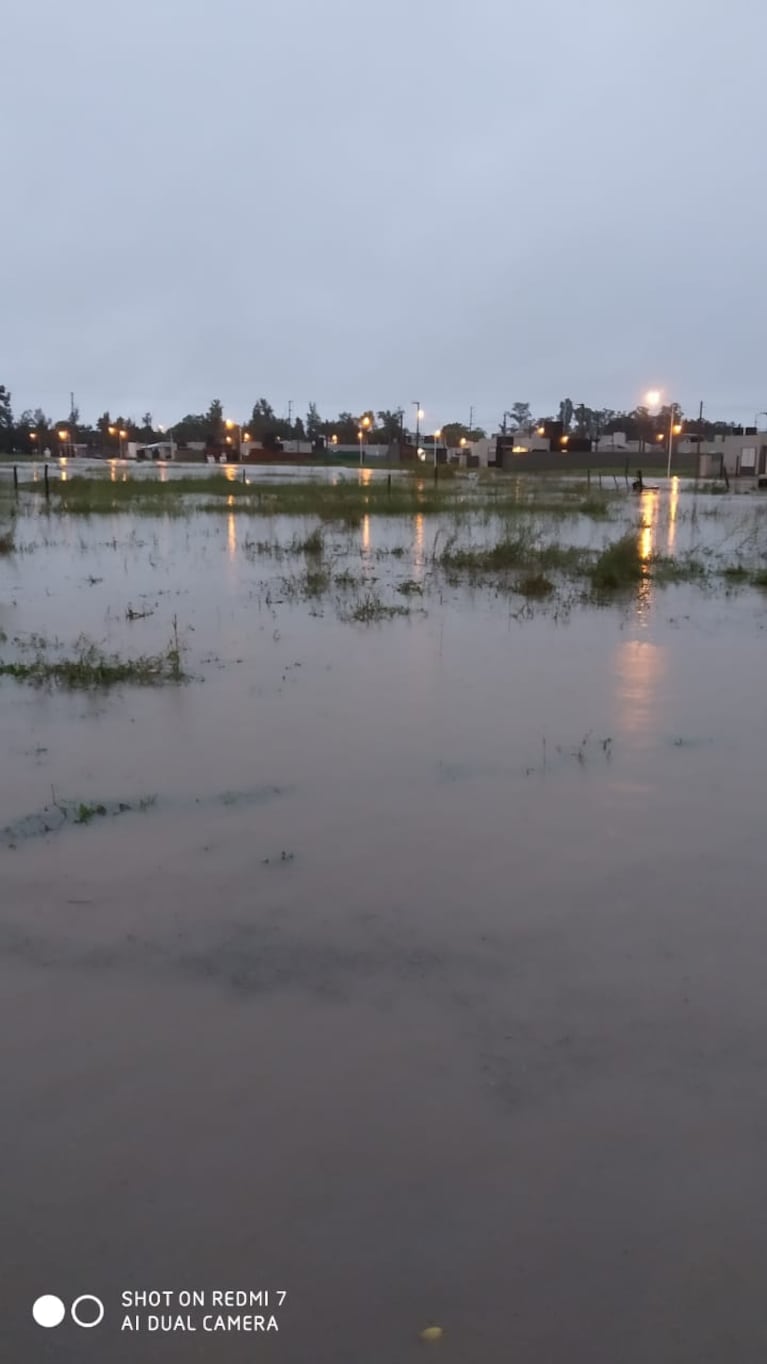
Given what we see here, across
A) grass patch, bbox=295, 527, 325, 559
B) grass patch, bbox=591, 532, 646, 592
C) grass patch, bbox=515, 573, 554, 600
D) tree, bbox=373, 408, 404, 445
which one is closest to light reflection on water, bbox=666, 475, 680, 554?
grass patch, bbox=591, 532, 646, 592

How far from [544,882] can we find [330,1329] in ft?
9.13

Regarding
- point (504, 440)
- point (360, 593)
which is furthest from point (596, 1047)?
point (504, 440)

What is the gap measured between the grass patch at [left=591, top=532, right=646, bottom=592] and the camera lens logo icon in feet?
41.6

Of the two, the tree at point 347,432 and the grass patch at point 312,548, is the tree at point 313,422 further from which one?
the grass patch at point 312,548

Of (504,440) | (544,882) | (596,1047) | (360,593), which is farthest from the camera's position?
(504,440)

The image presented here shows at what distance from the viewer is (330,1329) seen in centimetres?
281

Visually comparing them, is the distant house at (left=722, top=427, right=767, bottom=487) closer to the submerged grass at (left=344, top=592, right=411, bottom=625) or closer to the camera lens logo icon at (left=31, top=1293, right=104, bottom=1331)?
the submerged grass at (left=344, top=592, right=411, bottom=625)

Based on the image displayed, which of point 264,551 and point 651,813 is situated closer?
point 651,813

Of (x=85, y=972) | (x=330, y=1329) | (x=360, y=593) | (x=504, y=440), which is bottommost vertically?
(x=330, y=1329)

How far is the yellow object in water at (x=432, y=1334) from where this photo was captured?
2.78 m

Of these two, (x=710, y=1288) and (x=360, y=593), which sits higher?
(x=360, y=593)

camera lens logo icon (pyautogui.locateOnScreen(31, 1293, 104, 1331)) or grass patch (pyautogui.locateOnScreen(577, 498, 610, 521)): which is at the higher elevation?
grass patch (pyautogui.locateOnScreen(577, 498, 610, 521))

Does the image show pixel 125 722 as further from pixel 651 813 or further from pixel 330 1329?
pixel 330 1329

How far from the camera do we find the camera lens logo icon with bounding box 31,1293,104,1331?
2838 mm
